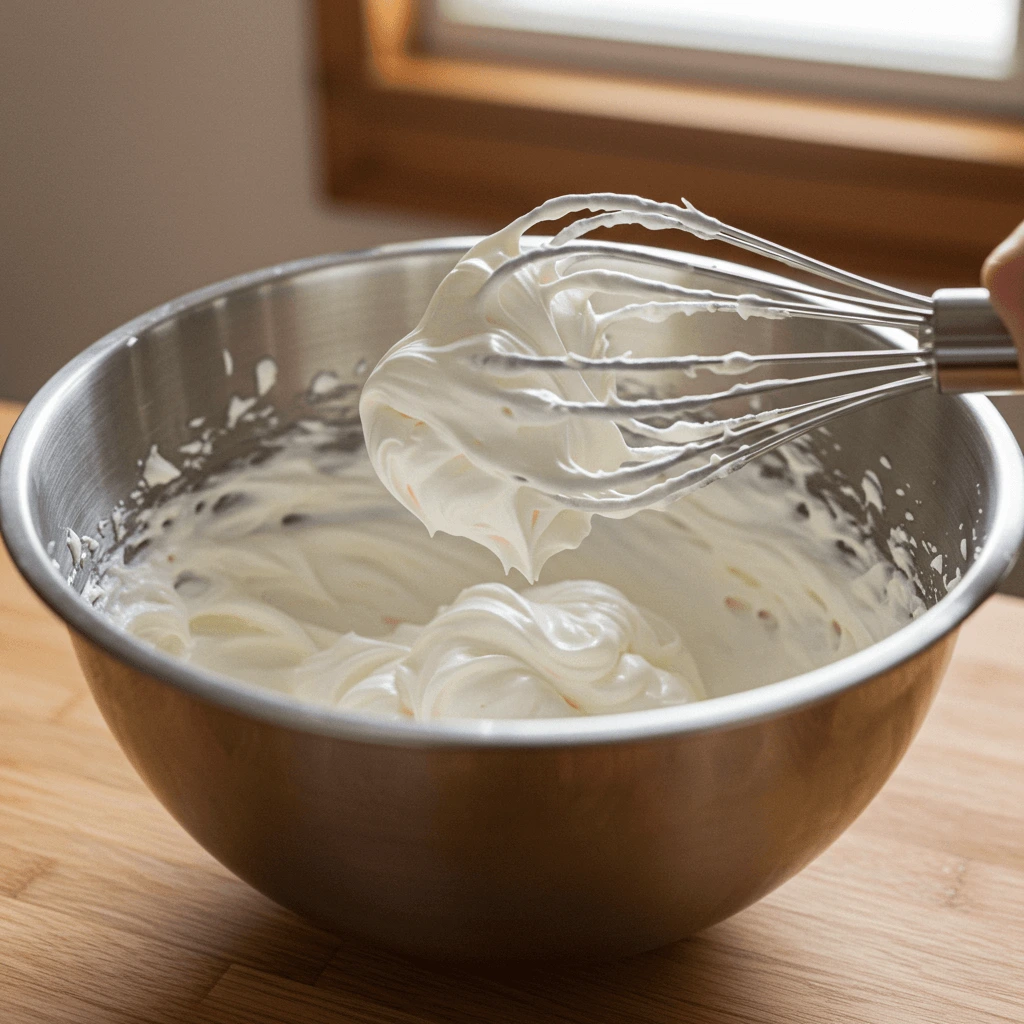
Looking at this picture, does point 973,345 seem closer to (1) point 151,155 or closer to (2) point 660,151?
(2) point 660,151

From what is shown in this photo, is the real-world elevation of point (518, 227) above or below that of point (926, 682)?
above

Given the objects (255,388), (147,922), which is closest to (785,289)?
(255,388)

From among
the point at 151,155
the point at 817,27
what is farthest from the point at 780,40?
the point at 151,155

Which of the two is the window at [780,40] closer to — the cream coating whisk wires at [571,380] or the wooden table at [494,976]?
the cream coating whisk wires at [571,380]

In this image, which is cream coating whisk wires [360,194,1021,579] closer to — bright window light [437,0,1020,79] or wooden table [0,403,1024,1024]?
wooden table [0,403,1024,1024]

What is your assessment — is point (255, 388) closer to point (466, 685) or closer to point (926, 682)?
point (466, 685)

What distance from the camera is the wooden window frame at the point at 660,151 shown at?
1.54 meters

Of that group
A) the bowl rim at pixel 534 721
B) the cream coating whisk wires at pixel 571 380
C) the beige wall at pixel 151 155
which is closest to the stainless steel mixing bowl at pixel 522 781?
the bowl rim at pixel 534 721

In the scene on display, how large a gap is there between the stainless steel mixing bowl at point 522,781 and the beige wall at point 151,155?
114cm

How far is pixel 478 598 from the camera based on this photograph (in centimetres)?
93

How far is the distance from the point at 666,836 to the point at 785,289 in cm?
34

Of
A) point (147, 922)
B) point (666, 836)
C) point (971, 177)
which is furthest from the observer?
point (971, 177)

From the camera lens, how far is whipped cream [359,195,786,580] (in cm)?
77

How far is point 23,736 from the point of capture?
855 millimetres
